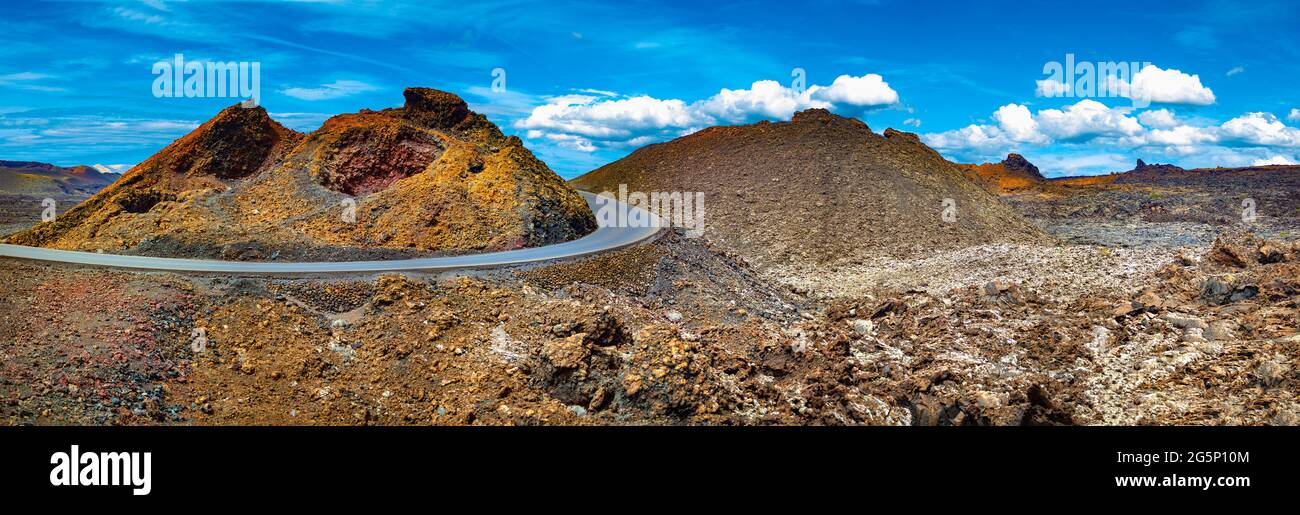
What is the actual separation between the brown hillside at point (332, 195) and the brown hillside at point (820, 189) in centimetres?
1327

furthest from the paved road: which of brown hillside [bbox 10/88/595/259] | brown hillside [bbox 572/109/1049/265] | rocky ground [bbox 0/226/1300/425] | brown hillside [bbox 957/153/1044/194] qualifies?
brown hillside [bbox 957/153/1044/194]

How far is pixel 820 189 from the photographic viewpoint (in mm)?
48812

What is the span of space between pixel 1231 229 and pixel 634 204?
40285mm

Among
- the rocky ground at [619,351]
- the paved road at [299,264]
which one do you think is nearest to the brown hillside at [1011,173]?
the rocky ground at [619,351]

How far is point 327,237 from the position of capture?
94.5 ft

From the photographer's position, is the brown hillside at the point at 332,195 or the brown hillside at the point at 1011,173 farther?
the brown hillside at the point at 1011,173

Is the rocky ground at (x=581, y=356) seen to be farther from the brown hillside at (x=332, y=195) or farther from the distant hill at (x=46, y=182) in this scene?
the distant hill at (x=46, y=182)

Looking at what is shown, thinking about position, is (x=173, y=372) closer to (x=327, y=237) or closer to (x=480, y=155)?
→ (x=327, y=237)

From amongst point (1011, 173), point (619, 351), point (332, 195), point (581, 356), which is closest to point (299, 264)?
point (332, 195)

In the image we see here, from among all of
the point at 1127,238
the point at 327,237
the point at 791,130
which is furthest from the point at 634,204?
the point at 1127,238

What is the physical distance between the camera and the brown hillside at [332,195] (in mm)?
28312

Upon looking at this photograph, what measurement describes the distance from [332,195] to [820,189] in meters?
29.3

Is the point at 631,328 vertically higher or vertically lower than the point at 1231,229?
lower

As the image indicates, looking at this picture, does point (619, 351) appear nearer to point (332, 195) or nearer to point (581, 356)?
point (581, 356)
